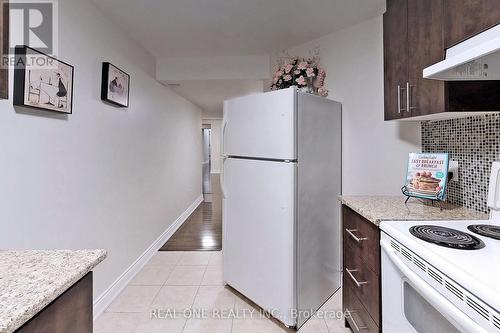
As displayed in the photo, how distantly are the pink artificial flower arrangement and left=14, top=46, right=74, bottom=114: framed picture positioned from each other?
1.73 meters

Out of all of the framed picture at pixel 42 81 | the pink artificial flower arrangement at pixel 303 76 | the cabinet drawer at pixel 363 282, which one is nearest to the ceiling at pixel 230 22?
the pink artificial flower arrangement at pixel 303 76

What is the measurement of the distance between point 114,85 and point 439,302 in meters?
2.50

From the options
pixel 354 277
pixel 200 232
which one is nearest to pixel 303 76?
pixel 354 277

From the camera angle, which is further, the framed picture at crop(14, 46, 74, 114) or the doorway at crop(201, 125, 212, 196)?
the doorway at crop(201, 125, 212, 196)

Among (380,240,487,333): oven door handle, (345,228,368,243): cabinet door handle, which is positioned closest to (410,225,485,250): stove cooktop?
(380,240,487,333): oven door handle

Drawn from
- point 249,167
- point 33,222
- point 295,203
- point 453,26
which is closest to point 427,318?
point 295,203

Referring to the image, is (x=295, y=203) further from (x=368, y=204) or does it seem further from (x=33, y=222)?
(x=33, y=222)

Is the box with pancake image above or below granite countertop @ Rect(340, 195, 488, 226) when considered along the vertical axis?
above

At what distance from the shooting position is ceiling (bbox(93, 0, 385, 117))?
6.67ft

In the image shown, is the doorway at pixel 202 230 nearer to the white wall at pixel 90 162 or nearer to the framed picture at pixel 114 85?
the white wall at pixel 90 162

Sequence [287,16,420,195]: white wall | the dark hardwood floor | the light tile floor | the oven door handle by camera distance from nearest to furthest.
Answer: the oven door handle < the light tile floor < [287,16,420,195]: white wall < the dark hardwood floor

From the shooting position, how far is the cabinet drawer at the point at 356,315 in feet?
4.78

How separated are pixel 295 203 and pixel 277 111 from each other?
25.6 inches

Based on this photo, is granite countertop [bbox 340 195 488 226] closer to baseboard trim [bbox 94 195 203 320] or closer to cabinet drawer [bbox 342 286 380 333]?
cabinet drawer [bbox 342 286 380 333]
